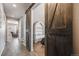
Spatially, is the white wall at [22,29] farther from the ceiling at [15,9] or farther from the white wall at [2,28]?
the white wall at [2,28]

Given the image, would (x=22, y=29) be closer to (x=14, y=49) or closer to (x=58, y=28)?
(x=14, y=49)

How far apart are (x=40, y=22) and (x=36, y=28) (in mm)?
95

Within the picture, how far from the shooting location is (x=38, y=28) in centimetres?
166

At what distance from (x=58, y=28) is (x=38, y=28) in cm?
26

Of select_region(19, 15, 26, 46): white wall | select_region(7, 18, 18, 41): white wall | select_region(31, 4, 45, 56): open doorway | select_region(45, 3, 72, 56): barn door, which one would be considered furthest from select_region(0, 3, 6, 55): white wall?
select_region(45, 3, 72, 56): barn door

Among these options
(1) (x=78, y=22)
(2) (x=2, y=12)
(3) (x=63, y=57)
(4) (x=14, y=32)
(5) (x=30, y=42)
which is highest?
(2) (x=2, y=12)

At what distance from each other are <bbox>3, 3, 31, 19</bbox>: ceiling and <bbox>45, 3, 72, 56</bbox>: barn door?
0.99ft

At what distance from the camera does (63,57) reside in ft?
5.56

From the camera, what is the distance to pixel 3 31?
1.65m

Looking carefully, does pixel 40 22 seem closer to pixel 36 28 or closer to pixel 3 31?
pixel 36 28

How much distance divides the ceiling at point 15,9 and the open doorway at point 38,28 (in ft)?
0.43

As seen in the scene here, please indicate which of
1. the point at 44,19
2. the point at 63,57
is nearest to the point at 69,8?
the point at 44,19

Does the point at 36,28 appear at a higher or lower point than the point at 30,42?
higher

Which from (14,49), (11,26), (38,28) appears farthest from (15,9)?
(14,49)
